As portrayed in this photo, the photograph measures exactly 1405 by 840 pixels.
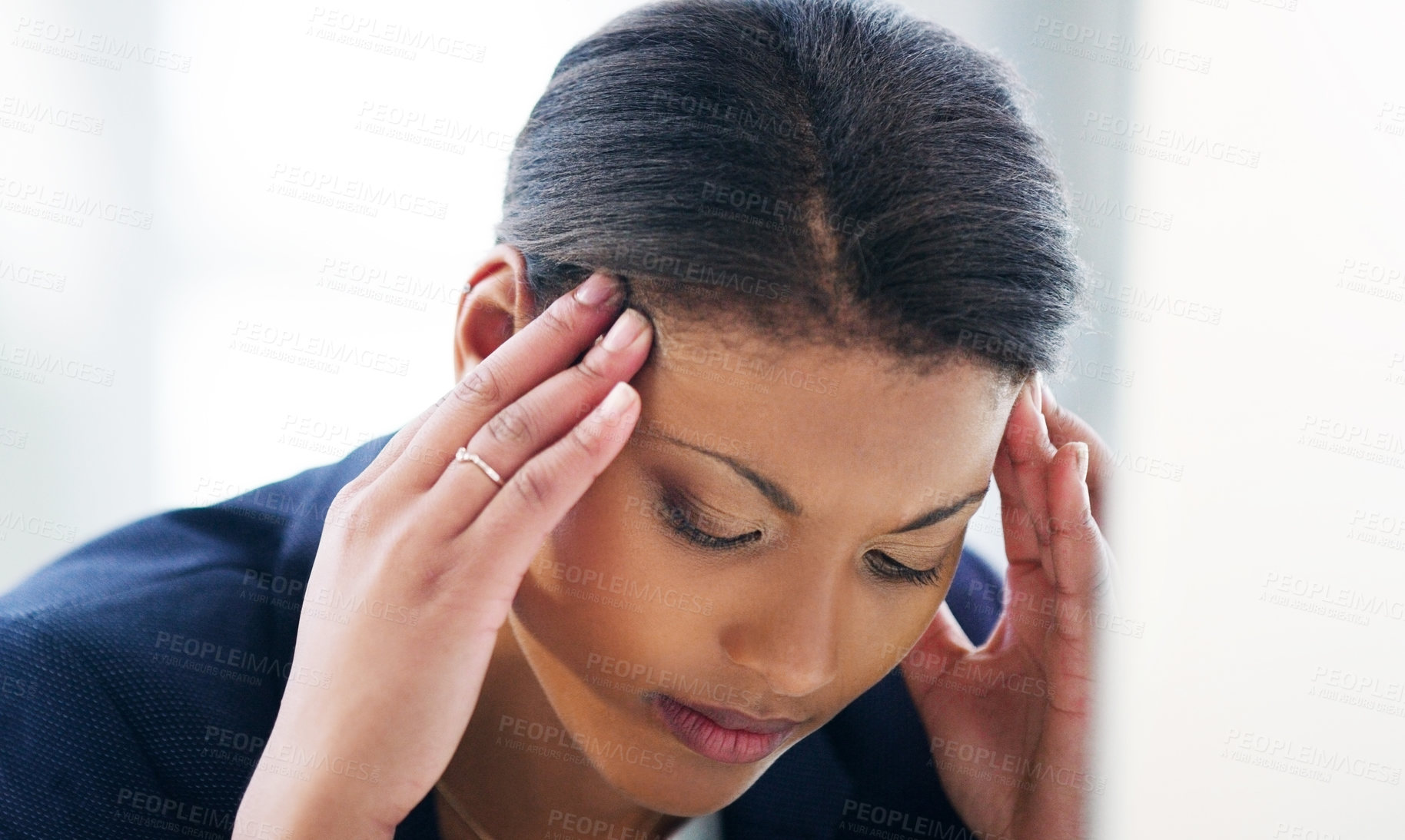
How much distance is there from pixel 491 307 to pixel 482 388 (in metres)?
0.09

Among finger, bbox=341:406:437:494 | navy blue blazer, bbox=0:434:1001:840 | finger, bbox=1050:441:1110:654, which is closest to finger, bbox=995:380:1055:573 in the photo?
finger, bbox=1050:441:1110:654

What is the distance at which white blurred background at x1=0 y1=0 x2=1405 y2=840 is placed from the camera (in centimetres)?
101

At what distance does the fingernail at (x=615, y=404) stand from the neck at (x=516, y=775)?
283 millimetres

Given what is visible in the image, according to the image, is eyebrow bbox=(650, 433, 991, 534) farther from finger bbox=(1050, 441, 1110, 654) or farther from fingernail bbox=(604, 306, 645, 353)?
finger bbox=(1050, 441, 1110, 654)

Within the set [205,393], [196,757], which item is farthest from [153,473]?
[196,757]

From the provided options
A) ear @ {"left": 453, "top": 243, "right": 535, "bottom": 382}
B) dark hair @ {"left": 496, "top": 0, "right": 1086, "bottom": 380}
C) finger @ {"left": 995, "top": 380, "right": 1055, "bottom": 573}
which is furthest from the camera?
finger @ {"left": 995, "top": 380, "right": 1055, "bottom": 573}

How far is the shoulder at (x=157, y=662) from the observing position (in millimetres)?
826

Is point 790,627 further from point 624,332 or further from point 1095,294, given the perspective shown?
point 1095,294

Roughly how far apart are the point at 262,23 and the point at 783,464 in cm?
64

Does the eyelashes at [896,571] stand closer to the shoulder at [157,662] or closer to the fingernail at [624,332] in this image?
the fingernail at [624,332]

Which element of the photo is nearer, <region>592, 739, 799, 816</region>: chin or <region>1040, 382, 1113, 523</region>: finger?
<region>592, 739, 799, 816</region>: chin

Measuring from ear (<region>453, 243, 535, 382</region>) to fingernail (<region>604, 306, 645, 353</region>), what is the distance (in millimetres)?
99

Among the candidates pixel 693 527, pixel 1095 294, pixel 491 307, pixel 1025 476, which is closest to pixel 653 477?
pixel 693 527

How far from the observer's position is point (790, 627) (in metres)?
0.79
